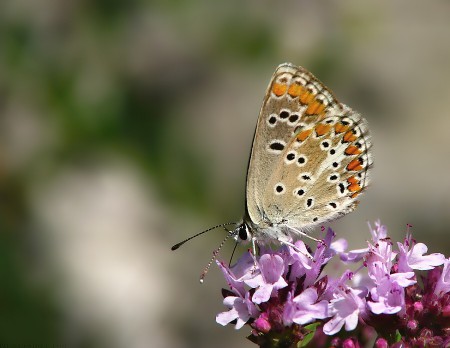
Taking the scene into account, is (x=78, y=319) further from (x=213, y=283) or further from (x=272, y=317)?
(x=272, y=317)

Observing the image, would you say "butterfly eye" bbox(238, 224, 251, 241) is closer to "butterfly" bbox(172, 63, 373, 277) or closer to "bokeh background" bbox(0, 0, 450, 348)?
"butterfly" bbox(172, 63, 373, 277)

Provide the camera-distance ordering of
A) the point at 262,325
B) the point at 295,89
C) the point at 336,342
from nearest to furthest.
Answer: the point at 262,325
the point at 336,342
the point at 295,89

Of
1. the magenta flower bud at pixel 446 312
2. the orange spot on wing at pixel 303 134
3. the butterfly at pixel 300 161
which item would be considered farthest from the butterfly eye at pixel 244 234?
the magenta flower bud at pixel 446 312

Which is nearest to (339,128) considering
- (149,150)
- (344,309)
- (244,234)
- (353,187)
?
(353,187)

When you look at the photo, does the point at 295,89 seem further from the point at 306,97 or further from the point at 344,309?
the point at 344,309

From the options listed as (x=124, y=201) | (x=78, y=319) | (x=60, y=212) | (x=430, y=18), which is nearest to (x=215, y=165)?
(x=124, y=201)

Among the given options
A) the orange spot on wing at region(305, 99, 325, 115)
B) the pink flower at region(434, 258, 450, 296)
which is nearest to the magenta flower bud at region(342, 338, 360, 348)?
the pink flower at region(434, 258, 450, 296)
